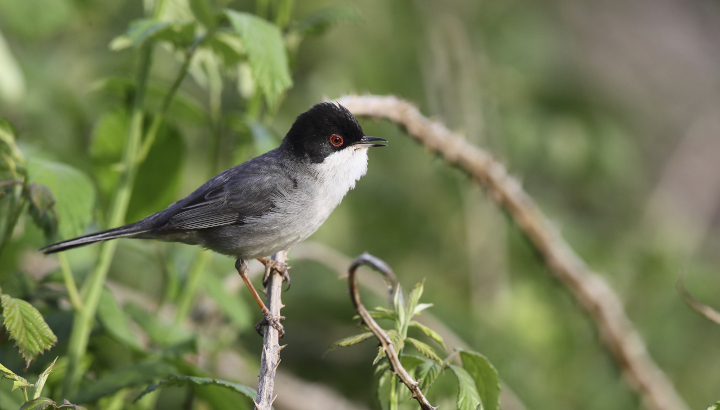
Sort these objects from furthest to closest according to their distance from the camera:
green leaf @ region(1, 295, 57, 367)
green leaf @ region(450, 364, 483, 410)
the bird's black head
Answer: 1. the bird's black head
2. green leaf @ region(1, 295, 57, 367)
3. green leaf @ region(450, 364, 483, 410)

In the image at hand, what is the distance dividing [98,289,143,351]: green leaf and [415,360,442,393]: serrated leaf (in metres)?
1.38

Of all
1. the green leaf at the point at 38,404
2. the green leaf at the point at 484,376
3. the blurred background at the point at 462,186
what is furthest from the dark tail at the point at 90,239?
the green leaf at the point at 484,376

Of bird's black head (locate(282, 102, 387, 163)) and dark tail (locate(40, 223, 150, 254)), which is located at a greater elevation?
bird's black head (locate(282, 102, 387, 163))

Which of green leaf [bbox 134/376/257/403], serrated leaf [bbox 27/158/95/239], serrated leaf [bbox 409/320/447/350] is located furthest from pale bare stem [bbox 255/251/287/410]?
serrated leaf [bbox 27/158/95/239]

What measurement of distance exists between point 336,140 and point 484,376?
180 centimetres

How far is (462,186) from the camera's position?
577cm

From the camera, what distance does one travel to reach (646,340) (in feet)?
18.5

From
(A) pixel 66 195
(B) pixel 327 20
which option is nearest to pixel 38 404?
(A) pixel 66 195

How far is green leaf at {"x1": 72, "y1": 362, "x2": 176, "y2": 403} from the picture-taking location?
2293mm

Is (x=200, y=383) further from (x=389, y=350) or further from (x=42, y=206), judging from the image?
(x=42, y=206)

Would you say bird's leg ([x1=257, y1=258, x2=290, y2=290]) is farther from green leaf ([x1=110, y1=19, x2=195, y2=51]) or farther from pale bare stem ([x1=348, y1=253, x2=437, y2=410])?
pale bare stem ([x1=348, y1=253, x2=437, y2=410])

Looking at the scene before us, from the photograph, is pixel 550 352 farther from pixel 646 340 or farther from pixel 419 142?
pixel 419 142

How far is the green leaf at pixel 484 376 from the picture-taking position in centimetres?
189

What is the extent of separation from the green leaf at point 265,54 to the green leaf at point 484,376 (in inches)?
46.5
